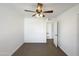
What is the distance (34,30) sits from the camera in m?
8.54

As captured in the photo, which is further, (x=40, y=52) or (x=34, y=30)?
(x=34, y=30)

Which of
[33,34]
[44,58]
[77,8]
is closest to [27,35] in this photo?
[33,34]

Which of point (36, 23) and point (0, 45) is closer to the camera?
point (0, 45)

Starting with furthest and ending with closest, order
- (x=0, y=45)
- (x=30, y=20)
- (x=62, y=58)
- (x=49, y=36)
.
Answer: (x=49, y=36) → (x=30, y=20) → (x=0, y=45) → (x=62, y=58)

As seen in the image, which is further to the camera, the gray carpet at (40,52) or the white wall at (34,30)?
the white wall at (34,30)

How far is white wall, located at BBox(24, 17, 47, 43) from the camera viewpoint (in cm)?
841

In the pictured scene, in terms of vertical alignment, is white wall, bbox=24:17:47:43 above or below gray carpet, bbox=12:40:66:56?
above

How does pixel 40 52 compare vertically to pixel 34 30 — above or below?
below

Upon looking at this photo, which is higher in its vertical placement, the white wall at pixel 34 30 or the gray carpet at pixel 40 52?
the white wall at pixel 34 30

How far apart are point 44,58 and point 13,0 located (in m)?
0.61

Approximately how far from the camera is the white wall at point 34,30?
8.41 m

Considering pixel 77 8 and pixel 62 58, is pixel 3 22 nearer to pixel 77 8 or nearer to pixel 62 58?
pixel 77 8

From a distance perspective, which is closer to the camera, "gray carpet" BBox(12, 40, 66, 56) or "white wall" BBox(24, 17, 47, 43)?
"gray carpet" BBox(12, 40, 66, 56)

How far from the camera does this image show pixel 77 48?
3592 millimetres
